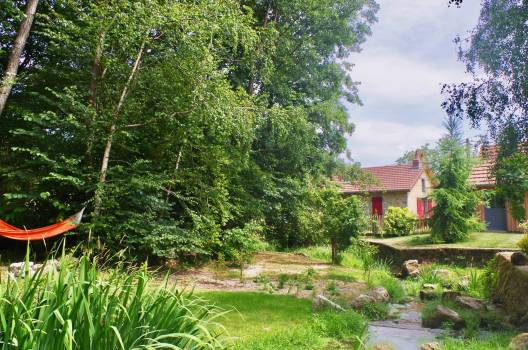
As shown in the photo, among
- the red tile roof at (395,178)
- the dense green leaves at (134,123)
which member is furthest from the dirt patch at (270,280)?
the red tile roof at (395,178)

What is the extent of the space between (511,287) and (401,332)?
2.20 metres

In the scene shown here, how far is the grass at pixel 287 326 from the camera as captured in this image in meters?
3.89

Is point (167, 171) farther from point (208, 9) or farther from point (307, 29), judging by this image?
point (307, 29)

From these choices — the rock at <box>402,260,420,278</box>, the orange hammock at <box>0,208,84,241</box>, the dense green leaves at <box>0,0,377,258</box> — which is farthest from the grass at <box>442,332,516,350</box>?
the orange hammock at <box>0,208,84,241</box>

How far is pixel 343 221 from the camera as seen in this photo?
425 inches

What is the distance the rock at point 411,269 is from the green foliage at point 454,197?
2.89 m

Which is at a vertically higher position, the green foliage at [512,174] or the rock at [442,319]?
the green foliage at [512,174]

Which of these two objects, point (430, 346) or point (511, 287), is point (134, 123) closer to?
point (430, 346)

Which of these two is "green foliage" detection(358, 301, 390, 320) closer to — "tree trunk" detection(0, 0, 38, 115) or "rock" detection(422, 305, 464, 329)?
"rock" detection(422, 305, 464, 329)

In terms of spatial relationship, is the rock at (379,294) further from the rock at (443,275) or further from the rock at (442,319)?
the rock at (443,275)

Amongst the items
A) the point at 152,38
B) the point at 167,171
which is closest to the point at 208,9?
the point at 152,38

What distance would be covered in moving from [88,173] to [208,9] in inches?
168

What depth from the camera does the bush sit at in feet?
56.2

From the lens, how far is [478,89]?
7367mm
